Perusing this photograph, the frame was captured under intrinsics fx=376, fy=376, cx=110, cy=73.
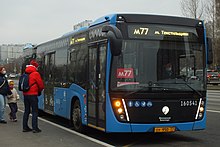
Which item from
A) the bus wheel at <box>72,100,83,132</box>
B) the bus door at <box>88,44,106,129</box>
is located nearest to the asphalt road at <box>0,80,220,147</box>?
the bus wheel at <box>72,100,83,132</box>

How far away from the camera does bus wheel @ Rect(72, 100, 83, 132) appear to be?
10.3 metres

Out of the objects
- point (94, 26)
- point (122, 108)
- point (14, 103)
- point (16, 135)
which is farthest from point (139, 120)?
point (14, 103)

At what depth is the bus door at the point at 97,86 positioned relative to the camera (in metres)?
8.66

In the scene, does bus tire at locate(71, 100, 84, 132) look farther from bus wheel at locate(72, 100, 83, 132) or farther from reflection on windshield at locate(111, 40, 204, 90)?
reflection on windshield at locate(111, 40, 204, 90)

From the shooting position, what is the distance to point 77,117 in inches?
410

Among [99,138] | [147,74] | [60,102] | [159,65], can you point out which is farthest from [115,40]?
[60,102]

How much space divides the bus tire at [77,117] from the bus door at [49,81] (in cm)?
254

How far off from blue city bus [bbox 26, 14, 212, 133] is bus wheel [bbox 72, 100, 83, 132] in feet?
2.56

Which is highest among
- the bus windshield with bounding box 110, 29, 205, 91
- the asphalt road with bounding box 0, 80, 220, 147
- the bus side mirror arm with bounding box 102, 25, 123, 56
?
the bus side mirror arm with bounding box 102, 25, 123, 56

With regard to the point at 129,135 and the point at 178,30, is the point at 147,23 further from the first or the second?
the point at 129,135

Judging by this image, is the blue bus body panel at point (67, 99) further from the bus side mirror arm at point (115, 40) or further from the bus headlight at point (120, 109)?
the bus side mirror arm at point (115, 40)

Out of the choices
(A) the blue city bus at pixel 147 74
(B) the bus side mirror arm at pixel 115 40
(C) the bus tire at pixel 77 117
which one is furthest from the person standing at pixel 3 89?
(B) the bus side mirror arm at pixel 115 40

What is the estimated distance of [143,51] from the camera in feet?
27.7

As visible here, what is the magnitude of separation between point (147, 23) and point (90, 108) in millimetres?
2548
